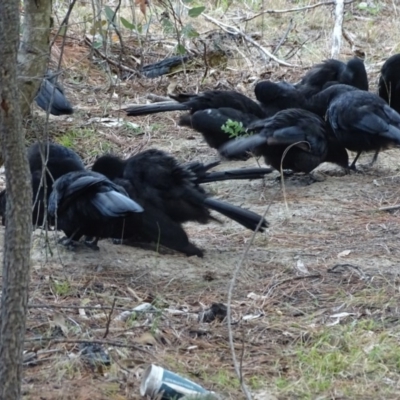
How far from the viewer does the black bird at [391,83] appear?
970cm

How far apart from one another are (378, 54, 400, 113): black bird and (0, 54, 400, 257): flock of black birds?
1 centimetres

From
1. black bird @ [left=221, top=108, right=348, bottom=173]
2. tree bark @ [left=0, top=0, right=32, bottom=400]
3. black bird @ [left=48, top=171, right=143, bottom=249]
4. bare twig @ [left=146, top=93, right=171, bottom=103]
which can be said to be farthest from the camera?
bare twig @ [left=146, top=93, right=171, bottom=103]

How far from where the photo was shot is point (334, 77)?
32.8 feet

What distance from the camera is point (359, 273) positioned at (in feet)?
19.2

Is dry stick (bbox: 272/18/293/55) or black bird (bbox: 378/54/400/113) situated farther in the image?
dry stick (bbox: 272/18/293/55)

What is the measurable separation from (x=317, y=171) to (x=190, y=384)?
5116mm

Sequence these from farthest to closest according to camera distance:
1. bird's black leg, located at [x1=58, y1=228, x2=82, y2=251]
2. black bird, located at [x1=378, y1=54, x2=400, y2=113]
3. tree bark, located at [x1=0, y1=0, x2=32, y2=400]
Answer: black bird, located at [x1=378, y1=54, x2=400, y2=113]
bird's black leg, located at [x1=58, y1=228, x2=82, y2=251]
tree bark, located at [x1=0, y1=0, x2=32, y2=400]

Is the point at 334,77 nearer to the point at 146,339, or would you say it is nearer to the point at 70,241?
the point at 70,241

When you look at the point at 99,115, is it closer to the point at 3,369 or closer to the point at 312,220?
the point at 312,220

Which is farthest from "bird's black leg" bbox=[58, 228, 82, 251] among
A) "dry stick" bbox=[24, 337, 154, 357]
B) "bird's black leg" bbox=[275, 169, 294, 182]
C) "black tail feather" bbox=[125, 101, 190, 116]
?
"black tail feather" bbox=[125, 101, 190, 116]

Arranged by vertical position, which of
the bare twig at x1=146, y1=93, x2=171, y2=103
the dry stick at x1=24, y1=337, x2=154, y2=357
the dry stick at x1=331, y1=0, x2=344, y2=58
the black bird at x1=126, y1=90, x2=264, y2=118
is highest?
the dry stick at x1=331, y1=0, x2=344, y2=58

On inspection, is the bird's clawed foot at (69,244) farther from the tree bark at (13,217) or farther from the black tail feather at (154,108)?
the black tail feather at (154,108)

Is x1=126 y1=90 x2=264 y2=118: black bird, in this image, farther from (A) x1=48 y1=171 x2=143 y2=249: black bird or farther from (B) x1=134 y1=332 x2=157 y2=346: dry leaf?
(B) x1=134 y1=332 x2=157 y2=346: dry leaf

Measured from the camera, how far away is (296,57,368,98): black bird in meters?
9.77
